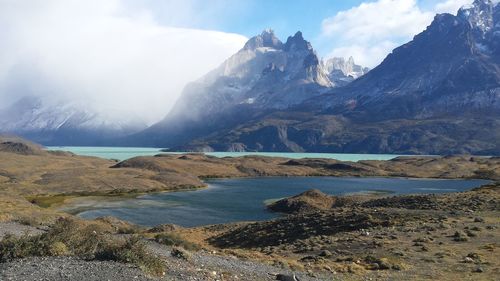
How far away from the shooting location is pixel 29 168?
18238 cm

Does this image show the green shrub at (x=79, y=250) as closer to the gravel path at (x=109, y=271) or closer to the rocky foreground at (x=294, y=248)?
the rocky foreground at (x=294, y=248)

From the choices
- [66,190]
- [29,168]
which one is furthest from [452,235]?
[29,168]

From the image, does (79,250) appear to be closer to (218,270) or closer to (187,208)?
(218,270)

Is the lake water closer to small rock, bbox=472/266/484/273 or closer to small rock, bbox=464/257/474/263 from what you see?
small rock, bbox=464/257/474/263

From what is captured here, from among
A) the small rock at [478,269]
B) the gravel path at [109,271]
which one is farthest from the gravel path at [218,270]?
the small rock at [478,269]

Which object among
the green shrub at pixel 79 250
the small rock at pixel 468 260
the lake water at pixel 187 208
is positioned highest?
the green shrub at pixel 79 250

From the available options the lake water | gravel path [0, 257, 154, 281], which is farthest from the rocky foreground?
the lake water

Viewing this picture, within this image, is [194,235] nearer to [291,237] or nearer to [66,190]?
[291,237]

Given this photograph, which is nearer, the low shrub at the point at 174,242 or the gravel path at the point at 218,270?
the gravel path at the point at 218,270

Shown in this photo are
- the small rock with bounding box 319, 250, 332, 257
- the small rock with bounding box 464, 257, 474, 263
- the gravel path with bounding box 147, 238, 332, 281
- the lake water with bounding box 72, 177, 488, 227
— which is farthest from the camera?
the lake water with bounding box 72, 177, 488, 227

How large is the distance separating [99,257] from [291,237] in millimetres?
27332

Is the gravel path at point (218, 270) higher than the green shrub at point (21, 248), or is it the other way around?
the green shrub at point (21, 248)

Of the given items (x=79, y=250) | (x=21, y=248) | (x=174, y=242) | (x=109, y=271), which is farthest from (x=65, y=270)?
(x=174, y=242)

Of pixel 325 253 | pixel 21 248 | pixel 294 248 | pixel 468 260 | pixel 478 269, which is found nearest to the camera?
pixel 21 248
